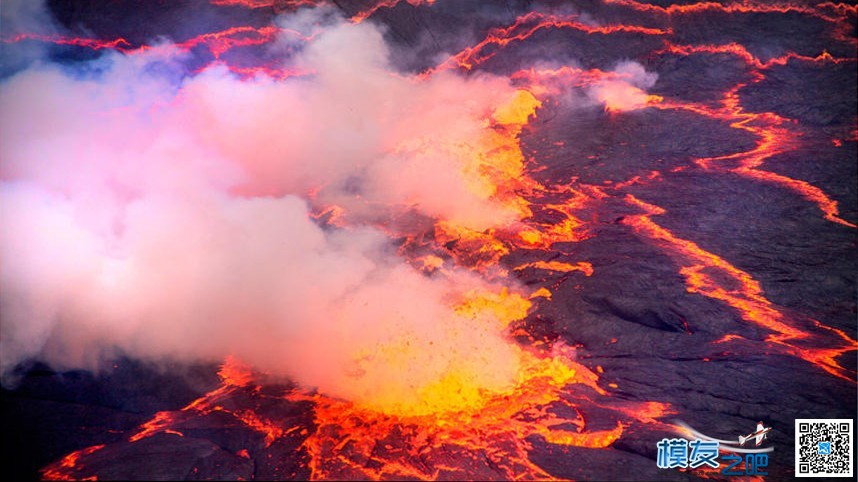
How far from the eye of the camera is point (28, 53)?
10336mm

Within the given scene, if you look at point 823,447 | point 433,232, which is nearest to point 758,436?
point 823,447

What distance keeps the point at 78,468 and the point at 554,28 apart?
11.3 metres

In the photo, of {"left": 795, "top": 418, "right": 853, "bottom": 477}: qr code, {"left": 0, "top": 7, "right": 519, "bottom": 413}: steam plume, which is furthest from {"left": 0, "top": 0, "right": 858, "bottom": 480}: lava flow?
{"left": 795, "top": 418, "right": 853, "bottom": 477}: qr code

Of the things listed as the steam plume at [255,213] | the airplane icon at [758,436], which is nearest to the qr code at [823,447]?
the airplane icon at [758,436]

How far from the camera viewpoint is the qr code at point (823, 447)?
18.8ft

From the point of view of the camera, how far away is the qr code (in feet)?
18.8

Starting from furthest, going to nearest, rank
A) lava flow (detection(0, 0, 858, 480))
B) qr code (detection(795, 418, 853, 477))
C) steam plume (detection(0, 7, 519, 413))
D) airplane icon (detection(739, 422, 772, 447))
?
steam plume (detection(0, 7, 519, 413)), lava flow (detection(0, 0, 858, 480)), airplane icon (detection(739, 422, 772, 447)), qr code (detection(795, 418, 853, 477))

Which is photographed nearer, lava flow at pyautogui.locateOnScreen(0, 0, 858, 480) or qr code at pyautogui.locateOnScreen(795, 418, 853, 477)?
qr code at pyautogui.locateOnScreen(795, 418, 853, 477)

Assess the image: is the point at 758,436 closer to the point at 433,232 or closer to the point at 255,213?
the point at 433,232

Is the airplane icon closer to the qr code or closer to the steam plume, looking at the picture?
the qr code

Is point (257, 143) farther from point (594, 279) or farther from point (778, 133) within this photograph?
point (778, 133)

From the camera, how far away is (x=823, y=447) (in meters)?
5.94

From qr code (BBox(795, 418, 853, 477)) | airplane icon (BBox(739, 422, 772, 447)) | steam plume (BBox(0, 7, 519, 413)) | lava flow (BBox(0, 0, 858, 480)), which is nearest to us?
qr code (BBox(795, 418, 853, 477))

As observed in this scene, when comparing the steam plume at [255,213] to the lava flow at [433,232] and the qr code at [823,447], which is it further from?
the qr code at [823,447]
